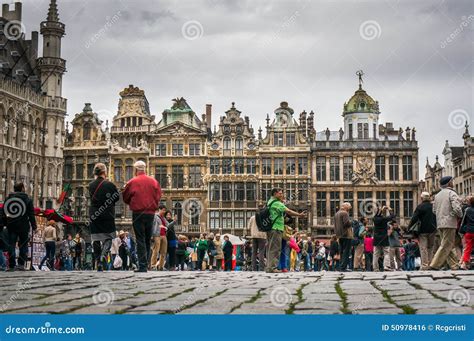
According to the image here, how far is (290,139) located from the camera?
50.6 metres

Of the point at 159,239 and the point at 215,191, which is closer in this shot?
the point at 159,239

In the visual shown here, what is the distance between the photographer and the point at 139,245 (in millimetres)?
11258

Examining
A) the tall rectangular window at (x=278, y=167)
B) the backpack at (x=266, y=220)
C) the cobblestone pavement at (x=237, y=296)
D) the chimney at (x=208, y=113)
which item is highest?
the chimney at (x=208, y=113)

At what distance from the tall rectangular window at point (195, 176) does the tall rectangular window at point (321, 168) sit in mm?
8132

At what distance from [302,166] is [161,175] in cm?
980

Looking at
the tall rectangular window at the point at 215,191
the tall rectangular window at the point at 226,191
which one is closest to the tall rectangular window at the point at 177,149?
the tall rectangular window at the point at 215,191

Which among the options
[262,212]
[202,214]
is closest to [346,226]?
[262,212]

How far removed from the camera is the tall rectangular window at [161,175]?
167 ft

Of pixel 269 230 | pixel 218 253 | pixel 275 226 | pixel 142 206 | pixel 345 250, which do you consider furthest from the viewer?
pixel 218 253

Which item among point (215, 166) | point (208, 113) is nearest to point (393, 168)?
point (215, 166)

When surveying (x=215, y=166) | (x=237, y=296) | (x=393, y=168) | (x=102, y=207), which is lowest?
(x=237, y=296)

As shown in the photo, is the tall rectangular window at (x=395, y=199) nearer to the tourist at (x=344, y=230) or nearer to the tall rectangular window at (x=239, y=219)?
the tall rectangular window at (x=239, y=219)

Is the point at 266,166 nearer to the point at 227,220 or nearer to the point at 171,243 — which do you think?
the point at 227,220
